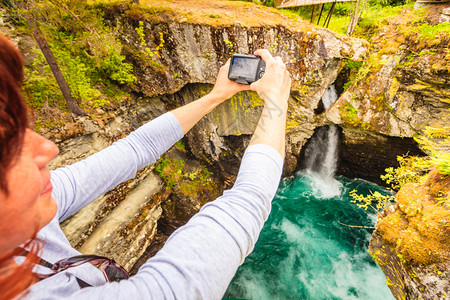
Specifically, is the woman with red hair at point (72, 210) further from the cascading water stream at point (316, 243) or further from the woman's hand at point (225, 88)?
the cascading water stream at point (316, 243)

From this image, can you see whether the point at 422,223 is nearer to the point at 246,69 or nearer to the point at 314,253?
the point at 246,69

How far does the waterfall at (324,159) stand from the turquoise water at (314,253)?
7 centimetres

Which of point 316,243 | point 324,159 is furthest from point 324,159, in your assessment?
point 316,243

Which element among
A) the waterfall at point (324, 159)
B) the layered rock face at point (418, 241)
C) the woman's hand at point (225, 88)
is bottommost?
the waterfall at point (324, 159)

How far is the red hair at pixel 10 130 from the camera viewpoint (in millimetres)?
551

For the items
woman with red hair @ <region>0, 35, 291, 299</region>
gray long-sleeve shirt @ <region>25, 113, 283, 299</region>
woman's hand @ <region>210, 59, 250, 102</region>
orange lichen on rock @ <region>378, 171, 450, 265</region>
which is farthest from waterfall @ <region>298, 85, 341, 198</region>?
gray long-sleeve shirt @ <region>25, 113, 283, 299</region>

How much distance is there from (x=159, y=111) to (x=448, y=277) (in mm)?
7382

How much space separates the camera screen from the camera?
1687 mm

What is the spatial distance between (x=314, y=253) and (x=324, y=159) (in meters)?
4.12

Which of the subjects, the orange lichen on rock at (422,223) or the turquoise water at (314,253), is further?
the turquoise water at (314,253)

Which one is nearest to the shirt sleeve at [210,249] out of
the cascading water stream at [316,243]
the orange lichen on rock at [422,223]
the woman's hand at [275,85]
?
the woman's hand at [275,85]

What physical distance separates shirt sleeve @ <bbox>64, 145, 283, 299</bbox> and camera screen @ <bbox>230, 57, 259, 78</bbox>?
3.40 feet

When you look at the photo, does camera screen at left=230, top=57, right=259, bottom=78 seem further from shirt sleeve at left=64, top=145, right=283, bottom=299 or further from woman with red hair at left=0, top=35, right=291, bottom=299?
shirt sleeve at left=64, top=145, right=283, bottom=299

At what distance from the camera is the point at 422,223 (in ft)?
9.07
